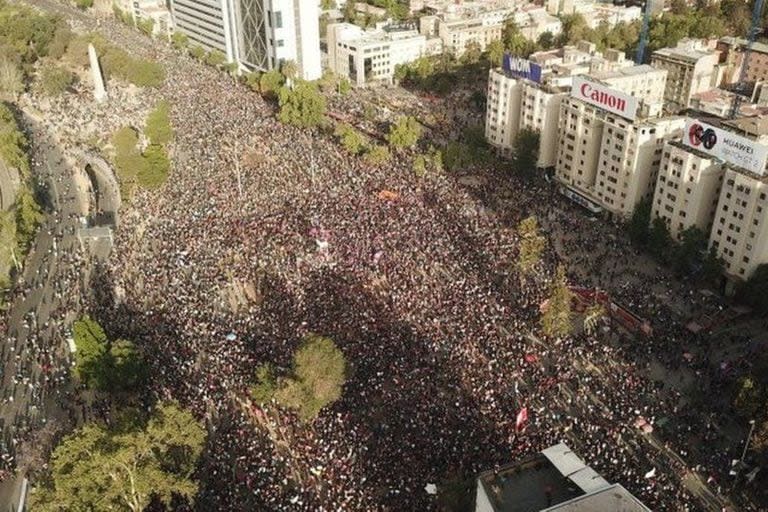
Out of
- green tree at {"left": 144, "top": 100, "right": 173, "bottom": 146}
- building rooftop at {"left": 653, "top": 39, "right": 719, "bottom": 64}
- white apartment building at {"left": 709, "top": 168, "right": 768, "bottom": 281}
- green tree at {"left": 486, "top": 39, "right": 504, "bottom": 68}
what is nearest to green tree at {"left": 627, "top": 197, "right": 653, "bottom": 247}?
white apartment building at {"left": 709, "top": 168, "right": 768, "bottom": 281}

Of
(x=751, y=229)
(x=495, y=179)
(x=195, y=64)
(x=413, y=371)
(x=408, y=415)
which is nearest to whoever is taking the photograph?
(x=408, y=415)

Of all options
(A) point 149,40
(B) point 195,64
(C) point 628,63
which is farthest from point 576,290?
(A) point 149,40

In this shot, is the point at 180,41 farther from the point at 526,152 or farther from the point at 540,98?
the point at 526,152

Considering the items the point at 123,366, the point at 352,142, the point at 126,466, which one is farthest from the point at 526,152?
the point at 126,466

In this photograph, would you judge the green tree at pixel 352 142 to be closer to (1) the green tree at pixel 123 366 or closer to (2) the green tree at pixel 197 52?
(1) the green tree at pixel 123 366

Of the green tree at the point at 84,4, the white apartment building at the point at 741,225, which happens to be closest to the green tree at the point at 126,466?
the white apartment building at the point at 741,225

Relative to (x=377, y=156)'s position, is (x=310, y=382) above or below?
above

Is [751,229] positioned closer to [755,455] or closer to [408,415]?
[755,455]

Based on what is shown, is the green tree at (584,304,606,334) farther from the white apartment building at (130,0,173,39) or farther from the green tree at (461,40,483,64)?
the white apartment building at (130,0,173,39)
